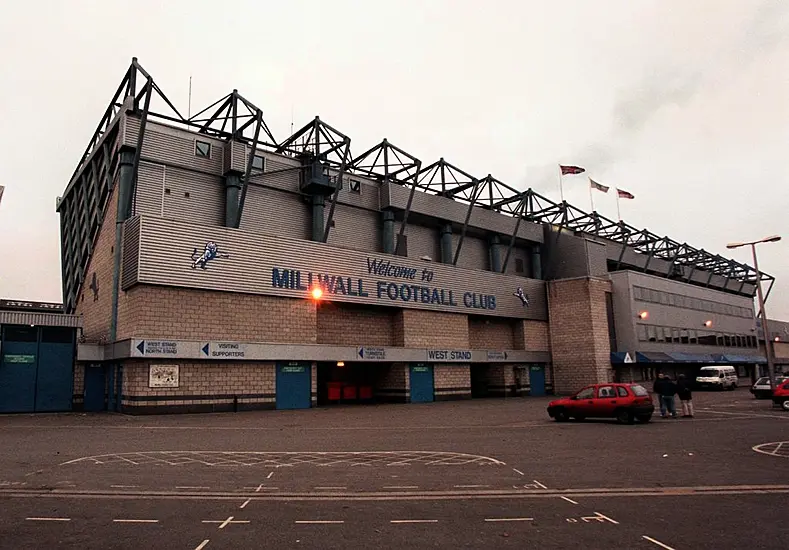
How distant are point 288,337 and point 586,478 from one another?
25184mm

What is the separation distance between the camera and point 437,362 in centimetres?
4131

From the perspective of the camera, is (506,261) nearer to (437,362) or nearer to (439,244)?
(439,244)

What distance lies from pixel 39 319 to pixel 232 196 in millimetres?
13009

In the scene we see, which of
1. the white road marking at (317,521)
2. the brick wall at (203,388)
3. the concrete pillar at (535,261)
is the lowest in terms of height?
the white road marking at (317,521)

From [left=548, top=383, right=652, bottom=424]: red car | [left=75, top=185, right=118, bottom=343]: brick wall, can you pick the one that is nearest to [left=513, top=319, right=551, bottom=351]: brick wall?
[left=548, top=383, right=652, bottom=424]: red car

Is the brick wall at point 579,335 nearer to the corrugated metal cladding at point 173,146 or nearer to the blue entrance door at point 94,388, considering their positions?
the corrugated metal cladding at point 173,146

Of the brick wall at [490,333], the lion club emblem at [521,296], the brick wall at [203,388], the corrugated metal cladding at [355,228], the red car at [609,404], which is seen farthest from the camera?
the lion club emblem at [521,296]

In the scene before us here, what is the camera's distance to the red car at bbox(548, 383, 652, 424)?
21.1 m

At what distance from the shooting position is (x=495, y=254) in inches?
2104

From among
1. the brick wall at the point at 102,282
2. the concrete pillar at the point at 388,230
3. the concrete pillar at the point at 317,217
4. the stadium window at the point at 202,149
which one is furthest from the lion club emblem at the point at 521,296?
the brick wall at the point at 102,282

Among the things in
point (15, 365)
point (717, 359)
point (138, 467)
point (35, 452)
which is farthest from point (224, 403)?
point (717, 359)

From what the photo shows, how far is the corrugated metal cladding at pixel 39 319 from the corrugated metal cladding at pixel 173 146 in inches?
407

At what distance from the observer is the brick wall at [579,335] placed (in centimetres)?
4756

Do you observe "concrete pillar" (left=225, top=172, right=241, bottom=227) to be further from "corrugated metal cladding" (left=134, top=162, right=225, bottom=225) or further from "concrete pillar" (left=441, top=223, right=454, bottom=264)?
"concrete pillar" (left=441, top=223, right=454, bottom=264)
